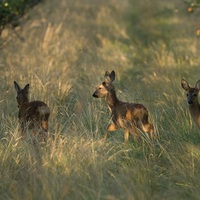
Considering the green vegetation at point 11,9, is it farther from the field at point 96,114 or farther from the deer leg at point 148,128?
the deer leg at point 148,128

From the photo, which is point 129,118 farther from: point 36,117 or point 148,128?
point 36,117

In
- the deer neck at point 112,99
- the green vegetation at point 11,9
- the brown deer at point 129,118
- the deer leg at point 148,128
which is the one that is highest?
the green vegetation at point 11,9

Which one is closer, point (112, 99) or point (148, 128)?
point (148, 128)

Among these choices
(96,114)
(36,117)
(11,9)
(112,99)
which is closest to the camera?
(36,117)

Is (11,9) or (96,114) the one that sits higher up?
(11,9)

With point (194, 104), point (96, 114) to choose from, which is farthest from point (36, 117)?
point (194, 104)

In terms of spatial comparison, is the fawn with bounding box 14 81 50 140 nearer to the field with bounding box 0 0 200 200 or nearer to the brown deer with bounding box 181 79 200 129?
the field with bounding box 0 0 200 200

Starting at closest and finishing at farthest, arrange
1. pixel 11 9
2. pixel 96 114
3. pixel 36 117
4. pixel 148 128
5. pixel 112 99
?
pixel 148 128
pixel 36 117
pixel 96 114
pixel 112 99
pixel 11 9

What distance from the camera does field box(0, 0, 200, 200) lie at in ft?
19.8

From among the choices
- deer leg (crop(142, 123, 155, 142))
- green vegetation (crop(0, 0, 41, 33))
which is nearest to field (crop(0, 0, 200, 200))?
deer leg (crop(142, 123, 155, 142))

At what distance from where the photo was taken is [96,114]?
8.39 m

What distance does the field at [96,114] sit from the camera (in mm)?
6023

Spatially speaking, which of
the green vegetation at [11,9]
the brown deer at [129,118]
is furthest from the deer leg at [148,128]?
the green vegetation at [11,9]

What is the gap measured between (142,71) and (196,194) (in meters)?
7.71
